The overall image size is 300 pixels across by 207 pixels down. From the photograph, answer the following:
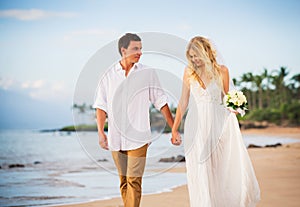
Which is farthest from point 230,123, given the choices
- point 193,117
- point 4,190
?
point 4,190

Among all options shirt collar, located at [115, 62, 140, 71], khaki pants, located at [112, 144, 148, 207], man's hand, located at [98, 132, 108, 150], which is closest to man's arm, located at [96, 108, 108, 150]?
man's hand, located at [98, 132, 108, 150]

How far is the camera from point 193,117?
3852 mm

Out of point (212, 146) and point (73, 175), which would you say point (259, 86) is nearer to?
point (73, 175)

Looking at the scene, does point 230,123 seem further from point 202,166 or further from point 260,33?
point 260,33

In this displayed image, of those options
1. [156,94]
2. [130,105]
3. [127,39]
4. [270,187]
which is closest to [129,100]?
[130,105]

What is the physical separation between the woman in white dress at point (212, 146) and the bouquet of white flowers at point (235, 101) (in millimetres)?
102

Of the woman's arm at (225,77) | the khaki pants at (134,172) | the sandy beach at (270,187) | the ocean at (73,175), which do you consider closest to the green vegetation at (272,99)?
the ocean at (73,175)

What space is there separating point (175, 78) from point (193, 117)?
393 mm

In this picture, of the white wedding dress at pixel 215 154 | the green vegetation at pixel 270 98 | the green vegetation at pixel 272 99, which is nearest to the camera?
the white wedding dress at pixel 215 154

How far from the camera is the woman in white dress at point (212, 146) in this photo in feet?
12.4

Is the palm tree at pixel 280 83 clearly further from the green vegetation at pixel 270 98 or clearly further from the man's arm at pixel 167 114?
the man's arm at pixel 167 114

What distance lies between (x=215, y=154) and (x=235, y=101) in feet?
1.47

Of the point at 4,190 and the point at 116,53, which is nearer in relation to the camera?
the point at 116,53

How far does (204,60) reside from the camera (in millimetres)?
3688
